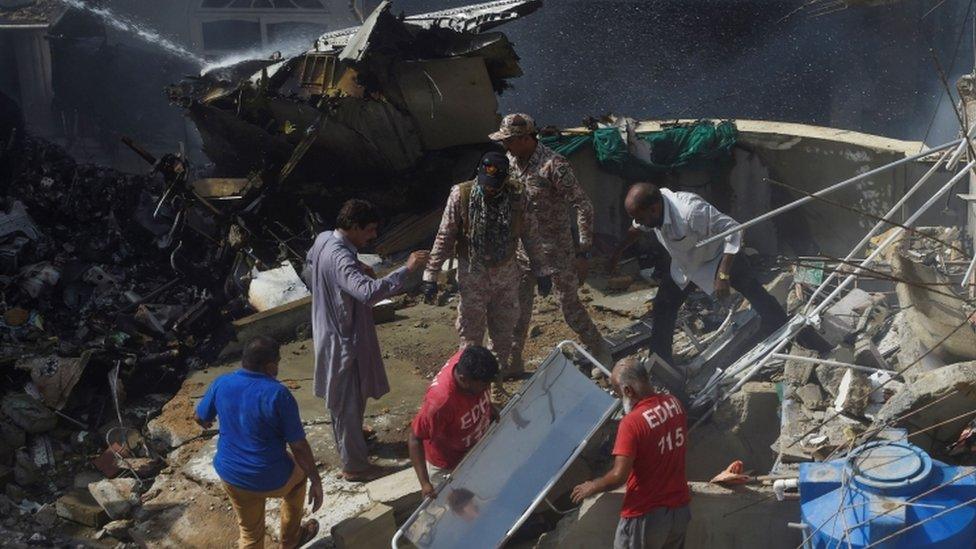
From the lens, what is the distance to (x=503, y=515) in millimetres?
5008

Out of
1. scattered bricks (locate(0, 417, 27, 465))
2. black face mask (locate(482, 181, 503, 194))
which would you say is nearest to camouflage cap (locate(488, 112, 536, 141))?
black face mask (locate(482, 181, 503, 194))

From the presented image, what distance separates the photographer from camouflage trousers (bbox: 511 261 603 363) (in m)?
7.03

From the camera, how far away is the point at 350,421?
5883 millimetres

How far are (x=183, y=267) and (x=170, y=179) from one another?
927mm

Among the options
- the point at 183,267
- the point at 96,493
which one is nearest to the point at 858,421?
the point at 96,493

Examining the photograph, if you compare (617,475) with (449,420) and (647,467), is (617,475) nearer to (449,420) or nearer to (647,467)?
(647,467)

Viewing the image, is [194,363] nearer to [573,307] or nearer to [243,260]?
[243,260]

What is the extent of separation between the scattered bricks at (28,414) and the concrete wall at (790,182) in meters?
5.54

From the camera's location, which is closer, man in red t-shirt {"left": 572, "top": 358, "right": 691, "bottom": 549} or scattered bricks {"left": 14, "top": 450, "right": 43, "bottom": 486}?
man in red t-shirt {"left": 572, "top": 358, "right": 691, "bottom": 549}

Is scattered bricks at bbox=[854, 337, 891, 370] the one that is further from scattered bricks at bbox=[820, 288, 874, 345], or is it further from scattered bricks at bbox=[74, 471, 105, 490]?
scattered bricks at bbox=[74, 471, 105, 490]

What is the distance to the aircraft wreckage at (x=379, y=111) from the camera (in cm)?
1087

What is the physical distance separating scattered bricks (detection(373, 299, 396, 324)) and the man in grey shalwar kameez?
119 inches

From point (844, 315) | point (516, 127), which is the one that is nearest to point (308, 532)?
point (516, 127)

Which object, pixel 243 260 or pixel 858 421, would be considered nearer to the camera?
pixel 858 421
